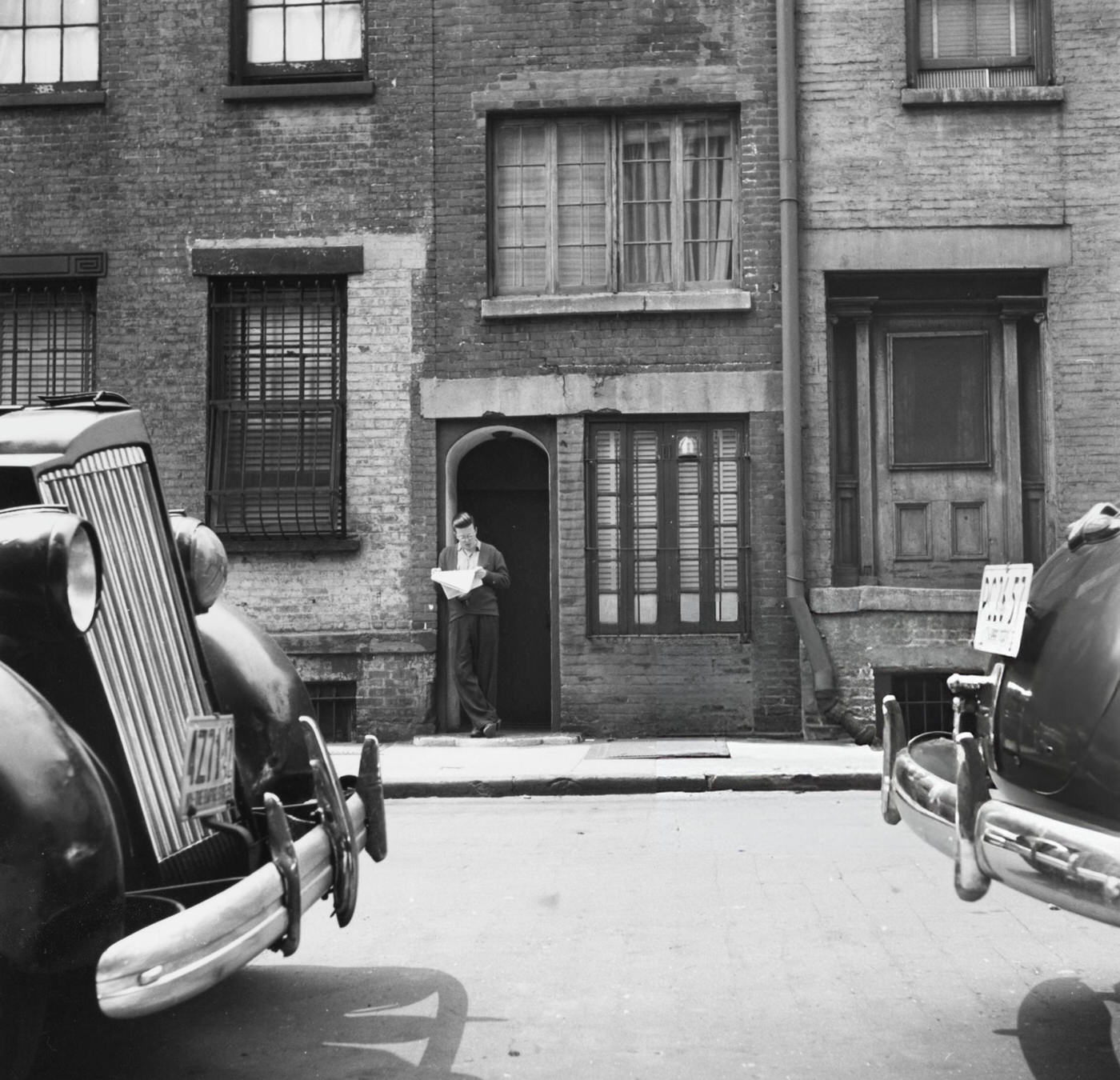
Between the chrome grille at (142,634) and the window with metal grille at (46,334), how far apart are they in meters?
9.78

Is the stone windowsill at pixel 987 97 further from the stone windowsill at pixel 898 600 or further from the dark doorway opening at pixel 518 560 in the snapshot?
the dark doorway opening at pixel 518 560

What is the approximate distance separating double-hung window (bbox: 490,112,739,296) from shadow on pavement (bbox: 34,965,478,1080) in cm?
894

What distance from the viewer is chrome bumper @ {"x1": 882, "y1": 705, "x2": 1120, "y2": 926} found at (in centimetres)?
310

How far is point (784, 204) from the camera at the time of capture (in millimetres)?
12281

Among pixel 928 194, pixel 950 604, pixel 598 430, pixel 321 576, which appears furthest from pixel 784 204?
pixel 321 576

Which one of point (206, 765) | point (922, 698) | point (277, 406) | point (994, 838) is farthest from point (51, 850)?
point (922, 698)

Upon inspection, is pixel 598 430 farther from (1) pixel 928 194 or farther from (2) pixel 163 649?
(2) pixel 163 649

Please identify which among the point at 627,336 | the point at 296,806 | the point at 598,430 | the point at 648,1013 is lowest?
the point at 648,1013

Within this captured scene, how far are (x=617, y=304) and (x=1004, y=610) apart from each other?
8702 mm

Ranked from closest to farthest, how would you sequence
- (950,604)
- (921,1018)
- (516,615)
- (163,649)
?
(163,649) < (921,1018) < (950,604) < (516,615)

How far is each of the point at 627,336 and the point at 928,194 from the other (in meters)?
2.92

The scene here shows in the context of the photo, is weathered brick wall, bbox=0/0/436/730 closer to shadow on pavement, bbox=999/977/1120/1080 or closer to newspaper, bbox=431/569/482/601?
newspaper, bbox=431/569/482/601

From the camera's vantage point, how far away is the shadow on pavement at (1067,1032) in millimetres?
3732

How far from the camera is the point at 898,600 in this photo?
473 inches
